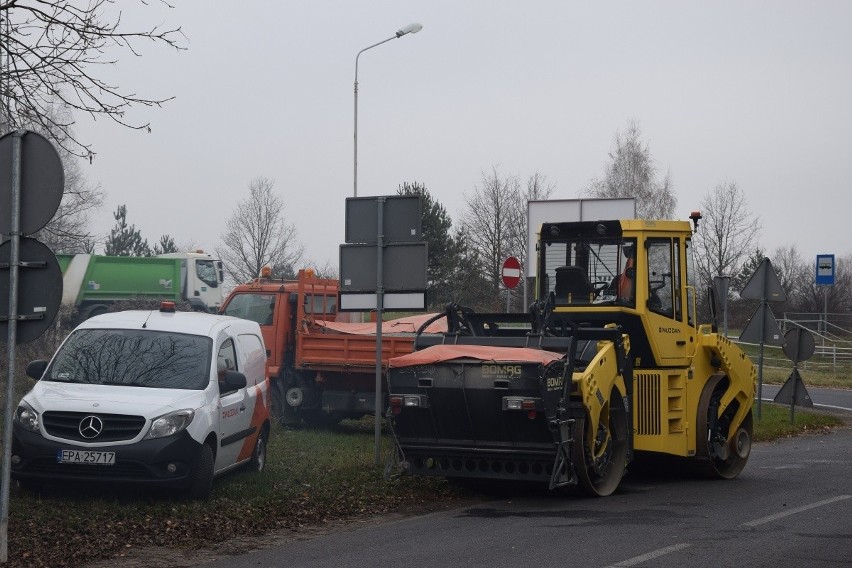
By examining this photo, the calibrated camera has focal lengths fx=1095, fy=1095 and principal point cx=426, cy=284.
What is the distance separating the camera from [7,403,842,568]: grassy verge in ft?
27.2

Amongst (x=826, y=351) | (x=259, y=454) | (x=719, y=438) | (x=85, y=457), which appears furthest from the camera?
(x=826, y=351)

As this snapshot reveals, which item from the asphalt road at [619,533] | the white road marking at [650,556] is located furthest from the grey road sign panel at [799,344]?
the white road marking at [650,556]

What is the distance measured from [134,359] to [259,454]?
85.4 inches

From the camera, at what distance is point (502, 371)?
32.9 feet

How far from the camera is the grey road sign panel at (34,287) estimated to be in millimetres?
7582

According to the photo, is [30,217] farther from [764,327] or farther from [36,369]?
[764,327]

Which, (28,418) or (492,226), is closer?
(28,418)

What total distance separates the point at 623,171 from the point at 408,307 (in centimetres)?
5851

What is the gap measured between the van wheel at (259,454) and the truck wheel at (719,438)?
16.1ft

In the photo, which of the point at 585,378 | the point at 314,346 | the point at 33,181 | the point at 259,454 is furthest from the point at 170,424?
the point at 314,346

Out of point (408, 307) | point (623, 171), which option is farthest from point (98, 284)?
point (623, 171)

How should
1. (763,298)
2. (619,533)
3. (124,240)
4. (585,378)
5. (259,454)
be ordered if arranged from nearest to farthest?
(619,533) < (585,378) < (259,454) < (763,298) < (124,240)

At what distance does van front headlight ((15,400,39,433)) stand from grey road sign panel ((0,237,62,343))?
7.53 feet

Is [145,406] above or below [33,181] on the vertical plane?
below
